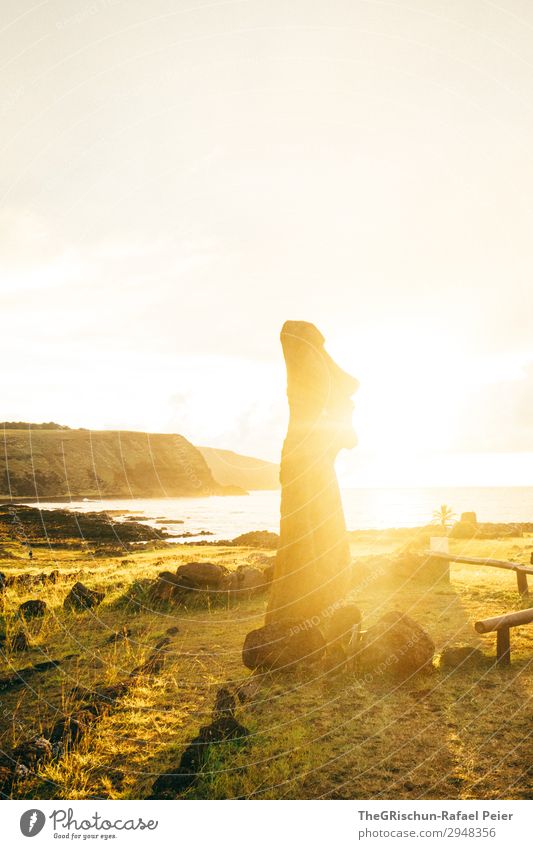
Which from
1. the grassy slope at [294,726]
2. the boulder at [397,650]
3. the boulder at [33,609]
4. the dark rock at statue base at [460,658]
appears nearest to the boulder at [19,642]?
the grassy slope at [294,726]

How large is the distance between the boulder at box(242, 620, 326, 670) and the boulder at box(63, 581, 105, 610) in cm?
725

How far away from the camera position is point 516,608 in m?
13.8

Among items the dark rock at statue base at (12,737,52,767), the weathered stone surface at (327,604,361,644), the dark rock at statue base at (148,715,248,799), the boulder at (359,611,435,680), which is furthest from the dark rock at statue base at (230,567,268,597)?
the dark rock at statue base at (12,737,52,767)

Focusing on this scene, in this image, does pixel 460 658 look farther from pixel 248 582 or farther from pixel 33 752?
pixel 248 582

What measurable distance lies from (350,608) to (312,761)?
442 centimetres

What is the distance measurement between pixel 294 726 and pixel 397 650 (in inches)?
114

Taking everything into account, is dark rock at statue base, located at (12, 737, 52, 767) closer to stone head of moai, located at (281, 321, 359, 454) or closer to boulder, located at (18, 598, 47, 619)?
boulder, located at (18, 598, 47, 619)

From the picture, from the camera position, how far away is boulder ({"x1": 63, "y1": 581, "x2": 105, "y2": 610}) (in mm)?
14492

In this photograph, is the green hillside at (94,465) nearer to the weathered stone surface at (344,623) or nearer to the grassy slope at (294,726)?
the grassy slope at (294,726)

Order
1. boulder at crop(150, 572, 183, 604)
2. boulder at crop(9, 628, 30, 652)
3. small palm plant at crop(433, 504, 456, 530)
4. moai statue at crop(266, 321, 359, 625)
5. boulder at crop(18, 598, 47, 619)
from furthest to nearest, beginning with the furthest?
small palm plant at crop(433, 504, 456, 530)
boulder at crop(150, 572, 183, 604)
boulder at crop(18, 598, 47, 619)
moai statue at crop(266, 321, 359, 625)
boulder at crop(9, 628, 30, 652)

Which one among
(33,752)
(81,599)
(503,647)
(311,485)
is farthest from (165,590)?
(503,647)

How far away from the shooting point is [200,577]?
1659 centimetres

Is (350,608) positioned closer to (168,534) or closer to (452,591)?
(452,591)

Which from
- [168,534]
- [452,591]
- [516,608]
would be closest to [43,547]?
[168,534]
